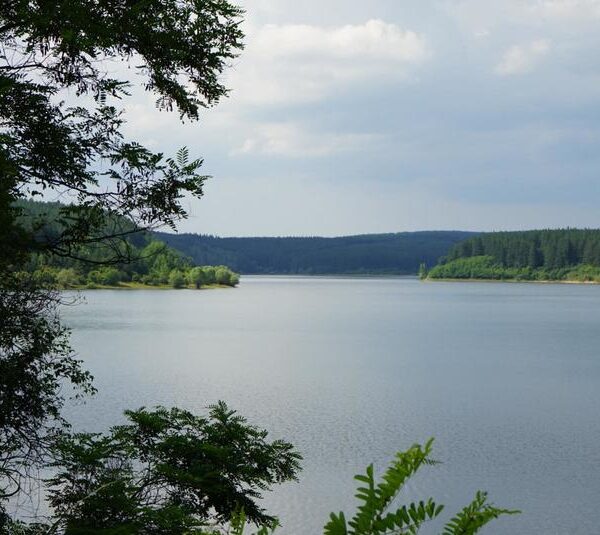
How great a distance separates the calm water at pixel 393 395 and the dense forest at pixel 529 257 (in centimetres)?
10572

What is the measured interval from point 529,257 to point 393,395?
5914 inches

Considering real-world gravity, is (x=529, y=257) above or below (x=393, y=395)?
above

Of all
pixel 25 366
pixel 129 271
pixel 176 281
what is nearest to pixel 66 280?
pixel 25 366

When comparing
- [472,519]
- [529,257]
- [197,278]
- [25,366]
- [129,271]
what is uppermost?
[529,257]

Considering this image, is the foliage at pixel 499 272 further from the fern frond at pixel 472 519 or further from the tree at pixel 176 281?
the fern frond at pixel 472 519

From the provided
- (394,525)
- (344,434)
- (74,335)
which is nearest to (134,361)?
(74,335)

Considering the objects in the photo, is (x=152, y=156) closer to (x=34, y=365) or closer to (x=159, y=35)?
(x=159, y=35)

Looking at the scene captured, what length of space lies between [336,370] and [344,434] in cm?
1402

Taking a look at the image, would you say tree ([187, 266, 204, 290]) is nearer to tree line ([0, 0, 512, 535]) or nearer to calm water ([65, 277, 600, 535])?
calm water ([65, 277, 600, 535])

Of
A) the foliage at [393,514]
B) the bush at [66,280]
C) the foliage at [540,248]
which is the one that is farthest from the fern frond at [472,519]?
the foliage at [540,248]

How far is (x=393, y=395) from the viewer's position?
95.1ft

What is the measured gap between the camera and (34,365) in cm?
775

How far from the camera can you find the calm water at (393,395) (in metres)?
16.4

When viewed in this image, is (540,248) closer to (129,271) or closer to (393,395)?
(129,271)
